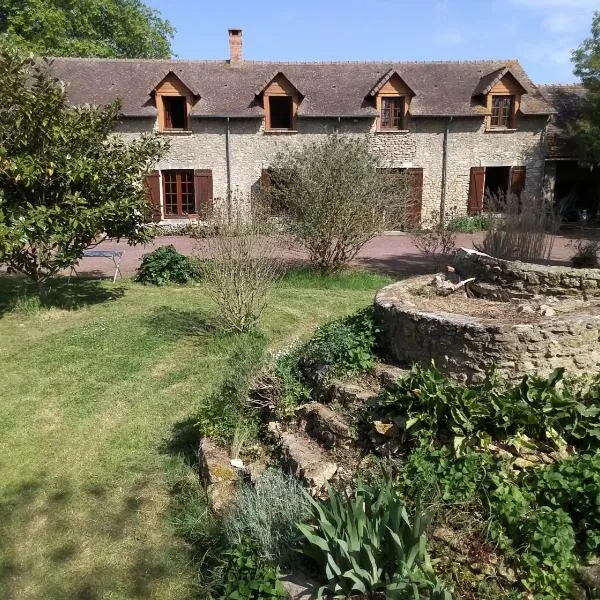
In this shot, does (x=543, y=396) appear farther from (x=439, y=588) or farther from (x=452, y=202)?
(x=452, y=202)

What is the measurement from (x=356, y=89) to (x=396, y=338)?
17.9 metres

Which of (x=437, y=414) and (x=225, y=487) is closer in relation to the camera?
(x=437, y=414)

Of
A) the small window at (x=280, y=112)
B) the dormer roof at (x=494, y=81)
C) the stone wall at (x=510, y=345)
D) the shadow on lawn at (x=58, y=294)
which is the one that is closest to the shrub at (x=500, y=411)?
the stone wall at (x=510, y=345)

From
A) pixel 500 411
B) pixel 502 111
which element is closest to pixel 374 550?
pixel 500 411

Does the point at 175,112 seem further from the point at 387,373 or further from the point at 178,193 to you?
the point at 387,373

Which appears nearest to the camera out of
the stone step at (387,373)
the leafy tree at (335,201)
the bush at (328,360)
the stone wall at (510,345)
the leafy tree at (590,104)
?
the stone wall at (510,345)

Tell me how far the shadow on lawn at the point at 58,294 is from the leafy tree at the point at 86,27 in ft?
48.2

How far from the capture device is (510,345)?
4734mm

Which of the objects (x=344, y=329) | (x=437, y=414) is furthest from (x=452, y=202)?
(x=437, y=414)

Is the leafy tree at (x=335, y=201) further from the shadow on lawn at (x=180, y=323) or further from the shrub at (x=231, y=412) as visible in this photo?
the shrub at (x=231, y=412)

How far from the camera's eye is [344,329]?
598 cm

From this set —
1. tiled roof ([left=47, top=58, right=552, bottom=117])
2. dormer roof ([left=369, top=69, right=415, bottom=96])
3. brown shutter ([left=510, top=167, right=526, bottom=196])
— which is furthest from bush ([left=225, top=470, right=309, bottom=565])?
brown shutter ([left=510, top=167, right=526, bottom=196])

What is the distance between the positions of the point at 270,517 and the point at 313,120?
61.0ft

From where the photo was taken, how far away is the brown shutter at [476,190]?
70.3 ft
